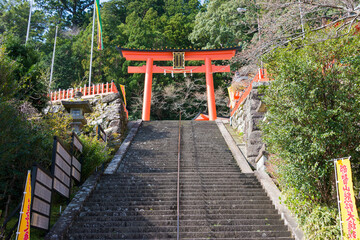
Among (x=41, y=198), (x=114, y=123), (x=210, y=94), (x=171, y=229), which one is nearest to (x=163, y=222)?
(x=171, y=229)

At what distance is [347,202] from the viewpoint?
15.1 feet

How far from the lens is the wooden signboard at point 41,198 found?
4840mm

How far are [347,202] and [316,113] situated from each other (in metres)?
1.56

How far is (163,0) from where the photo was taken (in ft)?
107

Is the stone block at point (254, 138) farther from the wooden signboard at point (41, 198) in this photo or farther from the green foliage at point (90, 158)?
the wooden signboard at point (41, 198)

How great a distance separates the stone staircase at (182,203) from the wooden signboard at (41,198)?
64cm

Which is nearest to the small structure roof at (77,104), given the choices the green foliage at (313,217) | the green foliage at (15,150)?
the green foliage at (15,150)

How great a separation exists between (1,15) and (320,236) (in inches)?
1224

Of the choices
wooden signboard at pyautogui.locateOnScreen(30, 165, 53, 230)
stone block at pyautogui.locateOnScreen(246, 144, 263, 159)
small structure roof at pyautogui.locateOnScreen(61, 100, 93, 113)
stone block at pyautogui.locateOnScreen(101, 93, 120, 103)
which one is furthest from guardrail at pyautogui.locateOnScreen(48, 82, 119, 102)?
wooden signboard at pyautogui.locateOnScreen(30, 165, 53, 230)

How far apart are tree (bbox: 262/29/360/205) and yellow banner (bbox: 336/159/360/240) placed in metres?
0.48

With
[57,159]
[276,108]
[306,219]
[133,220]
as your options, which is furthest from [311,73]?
[57,159]

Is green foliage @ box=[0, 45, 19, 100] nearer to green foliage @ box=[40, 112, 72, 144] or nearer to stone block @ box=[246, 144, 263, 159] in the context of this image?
green foliage @ box=[40, 112, 72, 144]

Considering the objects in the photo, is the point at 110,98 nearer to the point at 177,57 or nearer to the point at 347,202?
the point at 177,57

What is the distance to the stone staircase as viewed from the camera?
18.5 feet
